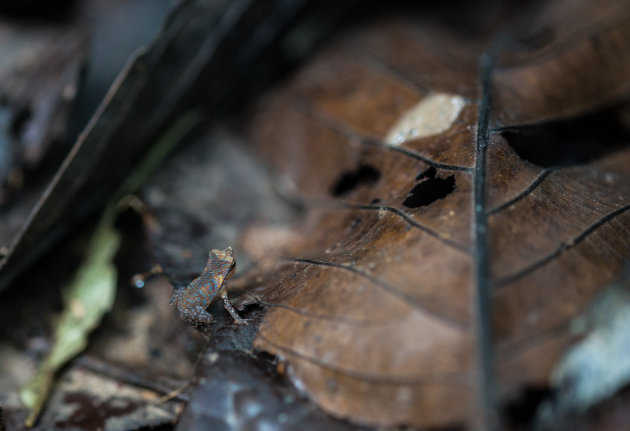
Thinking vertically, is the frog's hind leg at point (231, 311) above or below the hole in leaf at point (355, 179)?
below

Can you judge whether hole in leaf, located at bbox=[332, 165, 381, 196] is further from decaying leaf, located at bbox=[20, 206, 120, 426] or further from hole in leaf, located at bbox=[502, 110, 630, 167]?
decaying leaf, located at bbox=[20, 206, 120, 426]

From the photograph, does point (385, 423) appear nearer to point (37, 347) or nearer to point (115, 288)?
point (115, 288)

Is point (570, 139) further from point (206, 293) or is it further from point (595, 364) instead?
point (206, 293)

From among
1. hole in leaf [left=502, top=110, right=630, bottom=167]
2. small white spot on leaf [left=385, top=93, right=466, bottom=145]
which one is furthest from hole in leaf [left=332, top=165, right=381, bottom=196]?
hole in leaf [left=502, top=110, right=630, bottom=167]

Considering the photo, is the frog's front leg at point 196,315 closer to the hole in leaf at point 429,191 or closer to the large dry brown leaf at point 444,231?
the large dry brown leaf at point 444,231

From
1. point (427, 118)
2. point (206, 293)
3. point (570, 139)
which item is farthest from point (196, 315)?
point (570, 139)

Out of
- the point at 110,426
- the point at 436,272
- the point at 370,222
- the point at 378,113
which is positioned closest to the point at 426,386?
the point at 436,272

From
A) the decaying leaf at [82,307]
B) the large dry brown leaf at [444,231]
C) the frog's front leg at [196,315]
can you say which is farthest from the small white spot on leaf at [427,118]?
the decaying leaf at [82,307]
